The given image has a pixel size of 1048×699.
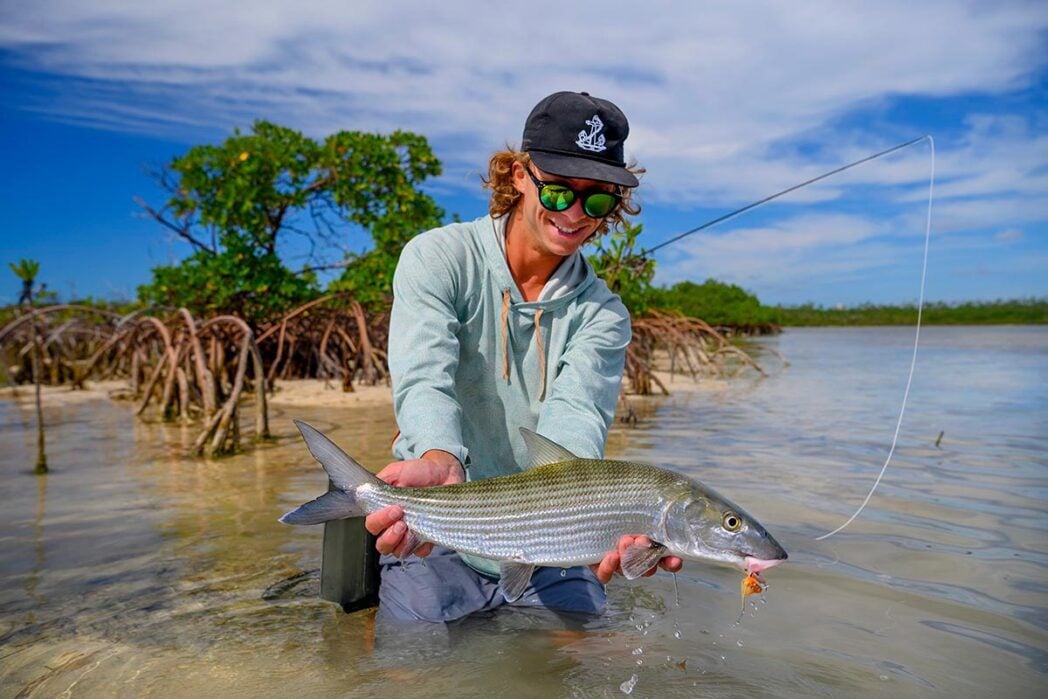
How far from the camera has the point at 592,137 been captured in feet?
10.6

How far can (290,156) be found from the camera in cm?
1305

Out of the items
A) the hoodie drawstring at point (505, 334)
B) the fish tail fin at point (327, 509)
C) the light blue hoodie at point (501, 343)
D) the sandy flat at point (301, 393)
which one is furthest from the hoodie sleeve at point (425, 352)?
the sandy flat at point (301, 393)

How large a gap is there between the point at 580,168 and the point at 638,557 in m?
1.42

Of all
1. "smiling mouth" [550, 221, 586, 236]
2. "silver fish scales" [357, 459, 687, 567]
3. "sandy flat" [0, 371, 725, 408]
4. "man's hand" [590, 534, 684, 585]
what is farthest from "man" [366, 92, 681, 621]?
"sandy flat" [0, 371, 725, 408]

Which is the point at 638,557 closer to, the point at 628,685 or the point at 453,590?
the point at 628,685

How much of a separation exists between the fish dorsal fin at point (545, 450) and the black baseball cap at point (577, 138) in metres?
0.98

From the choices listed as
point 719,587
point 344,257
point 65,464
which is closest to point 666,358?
point 344,257

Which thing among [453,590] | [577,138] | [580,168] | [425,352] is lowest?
[453,590]

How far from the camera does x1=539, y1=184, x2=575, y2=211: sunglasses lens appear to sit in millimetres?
3227

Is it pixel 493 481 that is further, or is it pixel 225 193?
pixel 225 193

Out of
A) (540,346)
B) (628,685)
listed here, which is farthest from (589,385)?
(628,685)

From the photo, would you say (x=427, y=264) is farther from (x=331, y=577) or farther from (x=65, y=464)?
(x=65, y=464)

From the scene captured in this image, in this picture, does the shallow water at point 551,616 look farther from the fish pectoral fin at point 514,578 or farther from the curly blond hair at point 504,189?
the curly blond hair at point 504,189

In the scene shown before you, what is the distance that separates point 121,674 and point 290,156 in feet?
36.2
